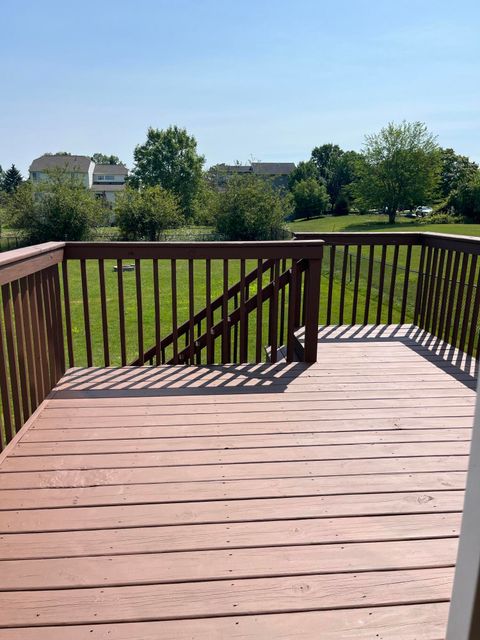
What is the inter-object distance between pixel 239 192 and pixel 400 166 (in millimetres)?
22816

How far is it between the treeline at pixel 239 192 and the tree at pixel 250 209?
0.05 metres

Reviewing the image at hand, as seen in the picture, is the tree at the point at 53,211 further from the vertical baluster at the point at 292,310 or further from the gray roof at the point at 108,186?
the gray roof at the point at 108,186

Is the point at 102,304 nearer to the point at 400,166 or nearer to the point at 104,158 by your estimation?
the point at 400,166

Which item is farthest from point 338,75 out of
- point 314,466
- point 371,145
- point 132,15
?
point 371,145

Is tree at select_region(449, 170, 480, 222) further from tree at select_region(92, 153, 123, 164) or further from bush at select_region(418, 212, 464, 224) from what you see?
tree at select_region(92, 153, 123, 164)

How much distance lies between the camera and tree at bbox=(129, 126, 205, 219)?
37344 mm

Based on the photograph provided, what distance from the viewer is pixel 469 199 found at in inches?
1326

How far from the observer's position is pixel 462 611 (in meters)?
0.82

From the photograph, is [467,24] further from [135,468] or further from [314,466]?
[135,468]

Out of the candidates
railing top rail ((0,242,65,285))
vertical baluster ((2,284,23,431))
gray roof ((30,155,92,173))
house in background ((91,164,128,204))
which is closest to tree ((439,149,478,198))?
house in background ((91,164,128,204))

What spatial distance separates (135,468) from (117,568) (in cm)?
61

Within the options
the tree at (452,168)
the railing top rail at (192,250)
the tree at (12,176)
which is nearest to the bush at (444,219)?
the tree at (452,168)

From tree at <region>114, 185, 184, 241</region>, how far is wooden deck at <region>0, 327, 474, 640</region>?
67.0 feet

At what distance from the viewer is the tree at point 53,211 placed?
2128 centimetres
